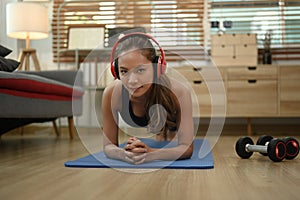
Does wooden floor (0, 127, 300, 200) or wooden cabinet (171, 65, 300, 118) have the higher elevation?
wooden cabinet (171, 65, 300, 118)

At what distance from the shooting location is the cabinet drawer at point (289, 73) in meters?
3.73

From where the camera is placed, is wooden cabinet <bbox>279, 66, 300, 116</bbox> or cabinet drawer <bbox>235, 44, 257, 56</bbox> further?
cabinet drawer <bbox>235, 44, 257, 56</bbox>

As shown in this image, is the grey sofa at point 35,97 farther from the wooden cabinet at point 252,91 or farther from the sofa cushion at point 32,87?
the wooden cabinet at point 252,91

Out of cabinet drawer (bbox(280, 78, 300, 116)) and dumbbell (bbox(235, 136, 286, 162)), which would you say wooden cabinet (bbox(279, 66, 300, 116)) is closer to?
cabinet drawer (bbox(280, 78, 300, 116))

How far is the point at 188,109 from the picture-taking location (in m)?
1.63

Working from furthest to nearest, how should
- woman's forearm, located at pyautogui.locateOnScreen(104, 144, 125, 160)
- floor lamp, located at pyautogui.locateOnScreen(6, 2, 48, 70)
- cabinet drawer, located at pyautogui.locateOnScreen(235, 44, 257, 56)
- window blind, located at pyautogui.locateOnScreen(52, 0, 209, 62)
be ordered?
window blind, located at pyautogui.locateOnScreen(52, 0, 209, 62) < cabinet drawer, located at pyautogui.locateOnScreen(235, 44, 257, 56) < floor lamp, located at pyautogui.locateOnScreen(6, 2, 48, 70) < woman's forearm, located at pyautogui.locateOnScreen(104, 144, 125, 160)

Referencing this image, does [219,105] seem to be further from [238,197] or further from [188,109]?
[238,197]

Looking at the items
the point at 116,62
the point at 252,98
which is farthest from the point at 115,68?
the point at 252,98

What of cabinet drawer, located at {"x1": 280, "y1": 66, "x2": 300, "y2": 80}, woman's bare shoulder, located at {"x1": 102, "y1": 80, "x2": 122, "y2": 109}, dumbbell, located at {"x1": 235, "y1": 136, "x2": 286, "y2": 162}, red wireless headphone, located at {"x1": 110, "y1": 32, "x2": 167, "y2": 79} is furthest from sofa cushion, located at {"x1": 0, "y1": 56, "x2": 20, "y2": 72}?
cabinet drawer, located at {"x1": 280, "y1": 66, "x2": 300, "y2": 80}

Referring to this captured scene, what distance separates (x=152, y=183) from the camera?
3.95 ft

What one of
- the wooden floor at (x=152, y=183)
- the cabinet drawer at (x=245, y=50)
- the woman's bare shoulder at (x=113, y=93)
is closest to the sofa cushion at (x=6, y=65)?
the wooden floor at (x=152, y=183)

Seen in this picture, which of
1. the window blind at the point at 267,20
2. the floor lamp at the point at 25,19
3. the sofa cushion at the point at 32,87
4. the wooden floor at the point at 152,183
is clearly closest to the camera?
the wooden floor at the point at 152,183

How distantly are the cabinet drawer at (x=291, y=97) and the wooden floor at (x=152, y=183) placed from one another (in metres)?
2.15

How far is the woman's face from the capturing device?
1479 mm
